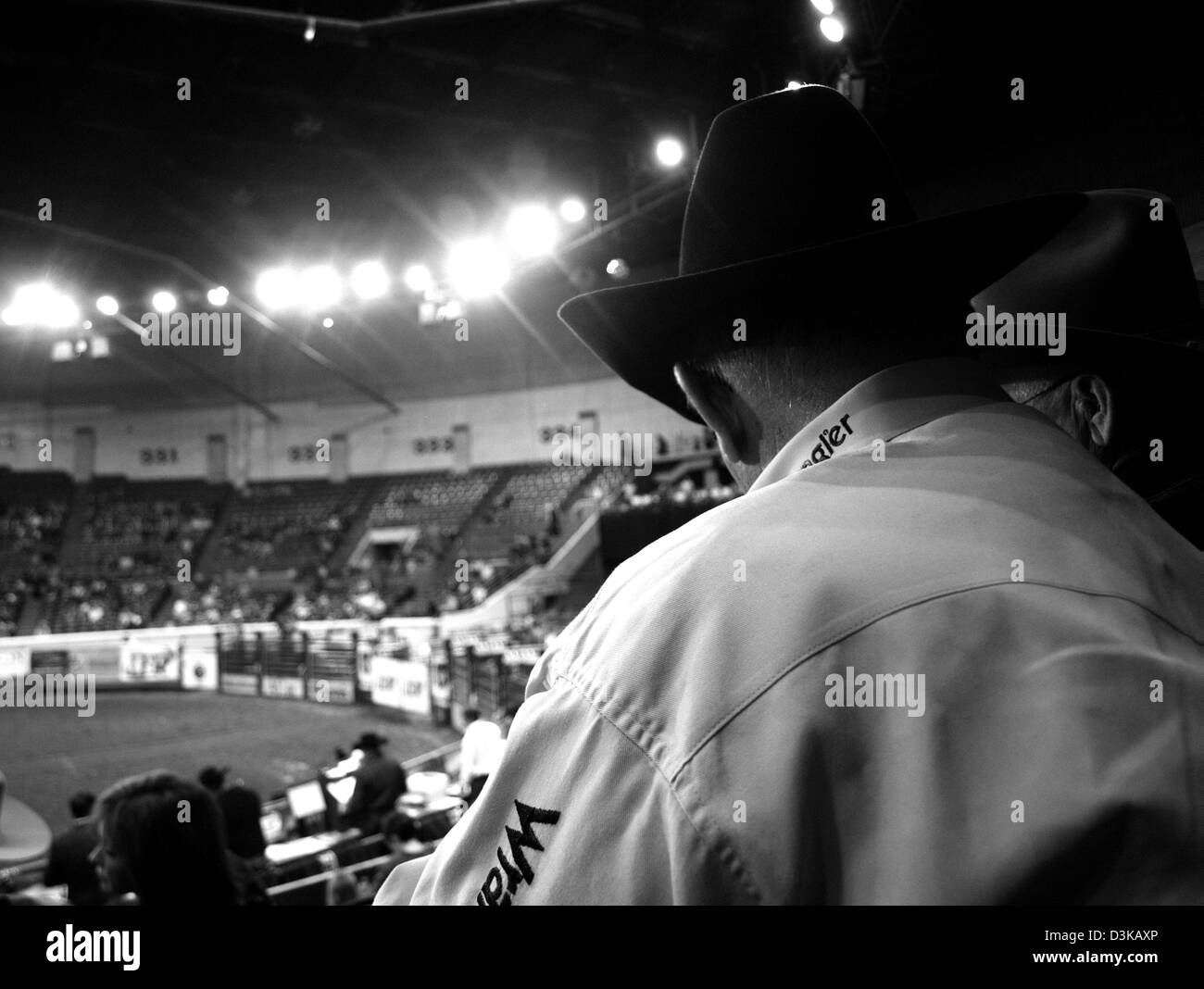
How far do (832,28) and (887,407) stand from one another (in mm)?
2386


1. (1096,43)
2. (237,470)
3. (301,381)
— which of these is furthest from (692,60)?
(237,470)

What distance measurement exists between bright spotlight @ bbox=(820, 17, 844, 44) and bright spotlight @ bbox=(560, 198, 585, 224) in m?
6.85

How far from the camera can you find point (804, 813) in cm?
53

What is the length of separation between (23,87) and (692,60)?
7.81m

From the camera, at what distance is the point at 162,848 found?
1.82 m

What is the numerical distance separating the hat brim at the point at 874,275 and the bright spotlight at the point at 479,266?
12.0 meters

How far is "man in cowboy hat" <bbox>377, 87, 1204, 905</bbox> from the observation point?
520 millimetres

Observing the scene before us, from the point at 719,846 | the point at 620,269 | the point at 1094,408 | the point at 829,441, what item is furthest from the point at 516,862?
the point at 620,269

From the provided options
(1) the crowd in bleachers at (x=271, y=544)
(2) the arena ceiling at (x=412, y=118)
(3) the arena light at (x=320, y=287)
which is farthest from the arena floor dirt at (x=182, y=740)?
(3) the arena light at (x=320, y=287)

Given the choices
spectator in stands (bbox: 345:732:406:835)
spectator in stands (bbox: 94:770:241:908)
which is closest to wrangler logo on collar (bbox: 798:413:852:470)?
spectator in stands (bbox: 94:770:241:908)

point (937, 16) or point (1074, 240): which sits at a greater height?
point (937, 16)

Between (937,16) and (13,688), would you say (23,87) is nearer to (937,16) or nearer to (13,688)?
(13,688)

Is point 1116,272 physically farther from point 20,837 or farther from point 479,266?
point 479,266
